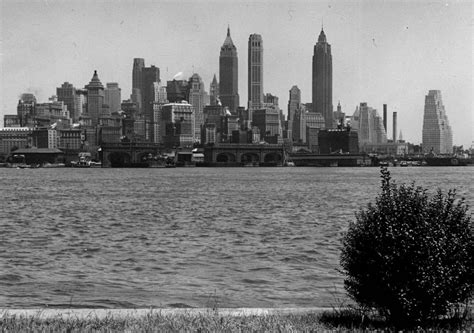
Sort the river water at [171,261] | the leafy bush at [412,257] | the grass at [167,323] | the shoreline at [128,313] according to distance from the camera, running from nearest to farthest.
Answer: the grass at [167,323]
the leafy bush at [412,257]
the shoreline at [128,313]
the river water at [171,261]

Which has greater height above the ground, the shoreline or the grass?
the grass

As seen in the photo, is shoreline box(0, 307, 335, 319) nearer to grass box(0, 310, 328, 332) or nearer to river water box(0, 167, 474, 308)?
grass box(0, 310, 328, 332)

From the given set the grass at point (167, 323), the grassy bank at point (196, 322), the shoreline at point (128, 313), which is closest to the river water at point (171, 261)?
the shoreline at point (128, 313)

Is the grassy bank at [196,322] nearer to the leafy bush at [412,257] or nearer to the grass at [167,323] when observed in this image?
the grass at [167,323]

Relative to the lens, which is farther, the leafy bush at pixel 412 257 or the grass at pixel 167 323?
the leafy bush at pixel 412 257

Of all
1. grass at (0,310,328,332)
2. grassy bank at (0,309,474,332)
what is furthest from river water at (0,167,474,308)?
grass at (0,310,328,332)

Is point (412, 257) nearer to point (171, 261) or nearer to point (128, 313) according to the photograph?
point (128, 313)

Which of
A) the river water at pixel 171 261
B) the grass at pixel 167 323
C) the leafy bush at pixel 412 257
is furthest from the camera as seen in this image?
the river water at pixel 171 261

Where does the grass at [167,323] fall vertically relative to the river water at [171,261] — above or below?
above
